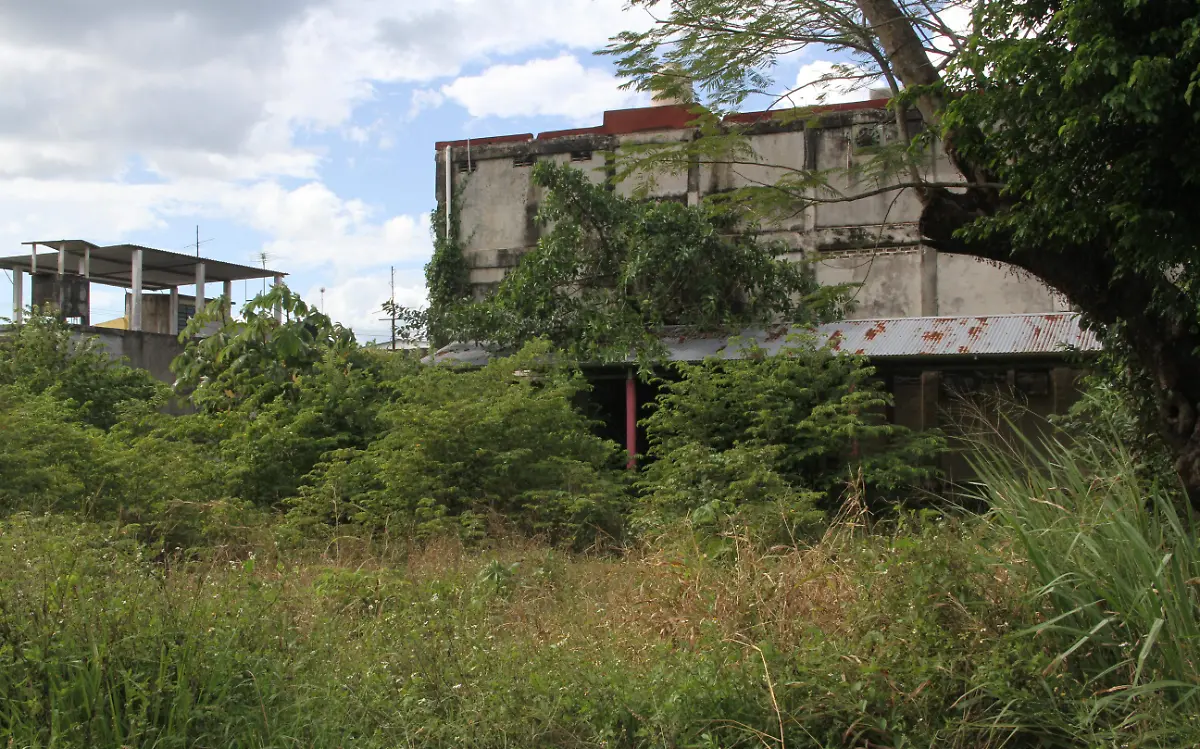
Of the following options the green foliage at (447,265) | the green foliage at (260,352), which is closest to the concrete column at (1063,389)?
the green foliage at (260,352)

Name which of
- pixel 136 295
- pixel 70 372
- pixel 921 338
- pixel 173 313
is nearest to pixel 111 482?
pixel 70 372

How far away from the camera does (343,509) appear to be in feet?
31.8

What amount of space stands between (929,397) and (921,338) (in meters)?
0.82

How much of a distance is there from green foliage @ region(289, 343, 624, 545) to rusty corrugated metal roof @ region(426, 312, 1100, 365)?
195 centimetres

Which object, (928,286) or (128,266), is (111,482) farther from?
(128,266)

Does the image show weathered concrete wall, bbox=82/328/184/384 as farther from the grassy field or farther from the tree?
the tree

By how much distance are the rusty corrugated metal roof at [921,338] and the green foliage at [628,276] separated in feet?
1.96

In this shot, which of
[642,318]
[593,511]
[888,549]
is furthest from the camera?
[642,318]

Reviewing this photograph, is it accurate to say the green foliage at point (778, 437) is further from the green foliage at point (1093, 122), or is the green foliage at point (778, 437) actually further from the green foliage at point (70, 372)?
the green foliage at point (70, 372)

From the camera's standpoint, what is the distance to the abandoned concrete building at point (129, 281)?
2003cm

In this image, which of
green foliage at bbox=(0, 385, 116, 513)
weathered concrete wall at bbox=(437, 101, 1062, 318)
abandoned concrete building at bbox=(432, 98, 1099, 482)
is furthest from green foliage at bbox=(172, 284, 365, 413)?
weathered concrete wall at bbox=(437, 101, 1062, 318)

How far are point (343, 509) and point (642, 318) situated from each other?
573 centimetres

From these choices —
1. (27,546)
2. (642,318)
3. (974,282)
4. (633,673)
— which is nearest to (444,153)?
(642,318)

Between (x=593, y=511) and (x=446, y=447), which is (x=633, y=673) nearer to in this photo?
(x=593, y=511)
